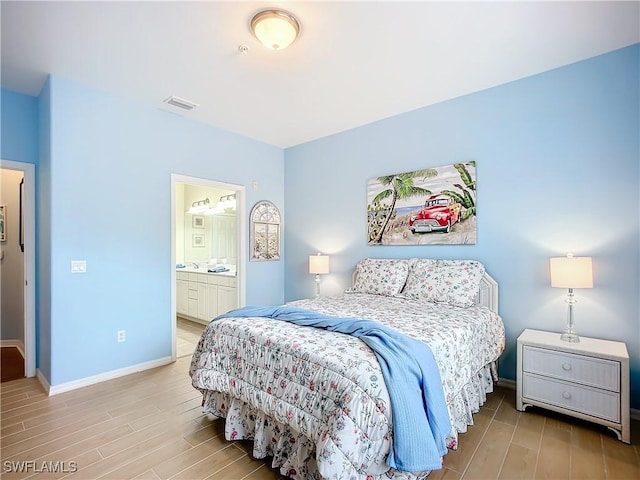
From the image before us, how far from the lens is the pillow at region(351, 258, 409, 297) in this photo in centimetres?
333

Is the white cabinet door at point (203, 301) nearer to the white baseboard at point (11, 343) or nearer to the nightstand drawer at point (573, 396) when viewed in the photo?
the white baseboard at point (11, 343)

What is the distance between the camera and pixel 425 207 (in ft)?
11.3

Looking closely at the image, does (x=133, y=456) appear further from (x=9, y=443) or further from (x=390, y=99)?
(x=390, y=99)

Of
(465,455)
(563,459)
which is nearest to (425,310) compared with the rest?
(465,455)

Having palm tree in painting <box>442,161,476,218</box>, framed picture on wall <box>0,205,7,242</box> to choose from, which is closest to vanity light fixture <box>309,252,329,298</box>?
palm tree in painting <box>442,161,476,218</box>

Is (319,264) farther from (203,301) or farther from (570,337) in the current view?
(570,337)

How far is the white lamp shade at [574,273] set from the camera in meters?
2.33

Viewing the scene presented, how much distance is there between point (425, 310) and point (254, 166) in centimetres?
307

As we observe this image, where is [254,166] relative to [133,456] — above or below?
above

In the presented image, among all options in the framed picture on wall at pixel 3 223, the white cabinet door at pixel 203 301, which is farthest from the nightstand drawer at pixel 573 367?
the framed picture on wall at pixel 3 223

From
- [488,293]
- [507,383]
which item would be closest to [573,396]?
[507,383]

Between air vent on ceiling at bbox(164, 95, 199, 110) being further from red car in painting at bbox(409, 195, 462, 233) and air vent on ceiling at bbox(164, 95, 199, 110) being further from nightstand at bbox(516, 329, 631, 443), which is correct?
nightstand at bbox(516, 329, 631, 443)

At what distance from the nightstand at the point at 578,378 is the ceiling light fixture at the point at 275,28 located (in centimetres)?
281

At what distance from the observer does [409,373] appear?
5.09 ft
